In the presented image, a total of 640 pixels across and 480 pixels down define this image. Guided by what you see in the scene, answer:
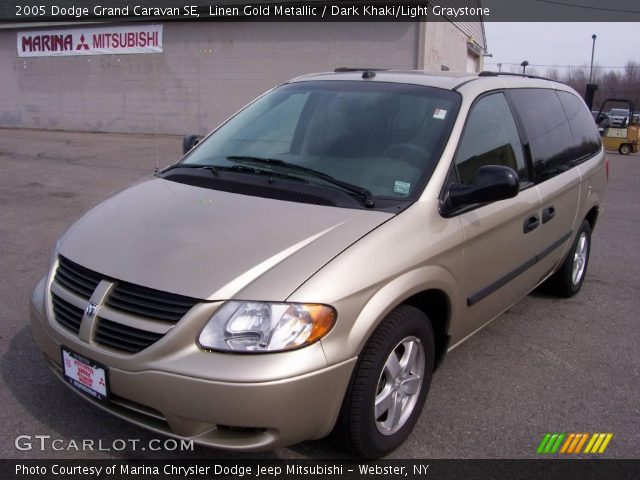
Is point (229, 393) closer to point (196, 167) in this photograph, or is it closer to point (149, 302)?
point (149, 302)

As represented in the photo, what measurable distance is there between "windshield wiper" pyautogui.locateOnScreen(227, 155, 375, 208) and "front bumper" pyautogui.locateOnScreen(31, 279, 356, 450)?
2.98 ft

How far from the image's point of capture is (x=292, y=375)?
7.88 ft

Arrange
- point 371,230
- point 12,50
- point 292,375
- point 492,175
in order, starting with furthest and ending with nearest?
point 12,50 → point 492,175 → point 371,230 → point 292,375

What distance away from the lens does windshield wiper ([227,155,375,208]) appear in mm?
3131

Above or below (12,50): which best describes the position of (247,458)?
below

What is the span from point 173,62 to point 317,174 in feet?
53.2

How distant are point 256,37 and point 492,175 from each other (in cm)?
1501

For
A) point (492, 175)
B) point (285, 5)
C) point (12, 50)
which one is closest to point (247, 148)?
point (492, 175)

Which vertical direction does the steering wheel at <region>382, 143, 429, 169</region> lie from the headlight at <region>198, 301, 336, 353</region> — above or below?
above

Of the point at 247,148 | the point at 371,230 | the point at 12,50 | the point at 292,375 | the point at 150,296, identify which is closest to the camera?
the point at 292,375

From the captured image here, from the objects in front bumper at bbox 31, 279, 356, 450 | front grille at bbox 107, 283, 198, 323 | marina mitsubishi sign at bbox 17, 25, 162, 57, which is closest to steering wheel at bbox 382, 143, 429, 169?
front bumper at bbox 31, 279, 356, 450

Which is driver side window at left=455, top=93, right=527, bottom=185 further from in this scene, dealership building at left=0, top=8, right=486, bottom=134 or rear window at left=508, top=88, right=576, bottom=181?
dealership building at left=0, top=8, right=486, bottom=134

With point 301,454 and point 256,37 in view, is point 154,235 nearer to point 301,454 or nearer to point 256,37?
point 301,454

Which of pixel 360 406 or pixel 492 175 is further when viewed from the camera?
pixel 492 175
